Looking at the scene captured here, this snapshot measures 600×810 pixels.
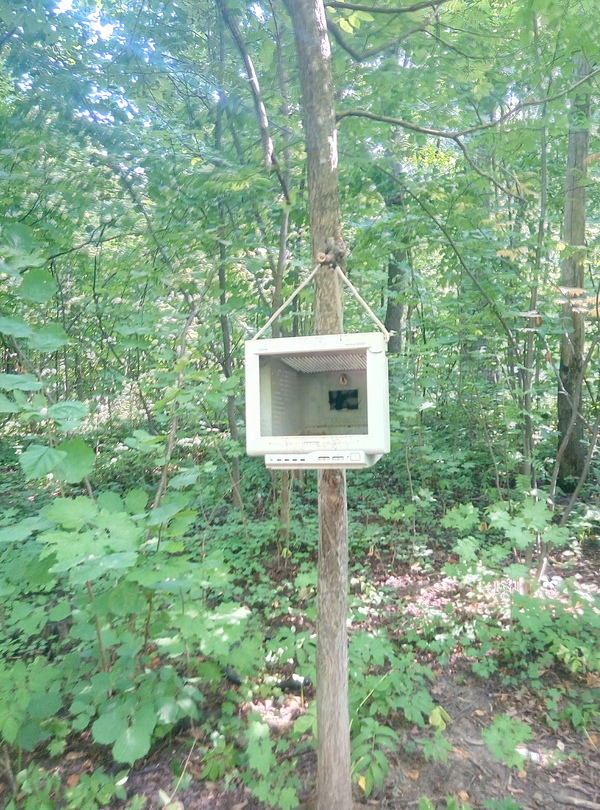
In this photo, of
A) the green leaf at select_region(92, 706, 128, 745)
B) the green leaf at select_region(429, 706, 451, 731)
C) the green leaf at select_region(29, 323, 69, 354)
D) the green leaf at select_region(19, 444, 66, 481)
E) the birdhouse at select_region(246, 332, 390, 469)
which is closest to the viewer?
the birdhouse at select_region(246, 332, 390, 469)

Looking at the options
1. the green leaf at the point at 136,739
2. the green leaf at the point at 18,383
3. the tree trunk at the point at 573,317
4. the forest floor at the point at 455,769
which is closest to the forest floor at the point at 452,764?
the forest floor at the point at 455,769

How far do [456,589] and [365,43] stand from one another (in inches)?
136

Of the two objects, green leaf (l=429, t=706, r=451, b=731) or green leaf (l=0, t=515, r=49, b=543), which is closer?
green leaf (l=0, t=515, r=49, b=543)

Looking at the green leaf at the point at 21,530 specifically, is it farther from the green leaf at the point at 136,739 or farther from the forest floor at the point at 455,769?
the forest floor at the point at 455,769

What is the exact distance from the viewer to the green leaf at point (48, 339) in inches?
76.1

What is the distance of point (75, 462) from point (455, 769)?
83.5 inches

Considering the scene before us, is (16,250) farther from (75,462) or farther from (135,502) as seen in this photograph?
(135,502)

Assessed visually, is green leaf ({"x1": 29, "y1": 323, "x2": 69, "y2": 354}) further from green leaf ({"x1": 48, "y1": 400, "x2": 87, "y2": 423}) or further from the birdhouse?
the birdhouse

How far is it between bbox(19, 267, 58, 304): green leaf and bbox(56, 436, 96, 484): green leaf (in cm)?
56

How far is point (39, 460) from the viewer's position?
1729 millimetres

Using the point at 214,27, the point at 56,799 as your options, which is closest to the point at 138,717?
the point at 56,799

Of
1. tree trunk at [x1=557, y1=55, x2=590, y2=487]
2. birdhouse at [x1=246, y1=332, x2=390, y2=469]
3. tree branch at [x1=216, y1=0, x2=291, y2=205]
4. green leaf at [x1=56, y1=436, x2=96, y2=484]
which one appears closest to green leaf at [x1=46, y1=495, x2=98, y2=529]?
green leaf at [x1=56, y1=436, x2=96, y2=484]

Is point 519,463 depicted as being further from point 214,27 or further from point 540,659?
point 214,27

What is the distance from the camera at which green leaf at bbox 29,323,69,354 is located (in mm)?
1933
